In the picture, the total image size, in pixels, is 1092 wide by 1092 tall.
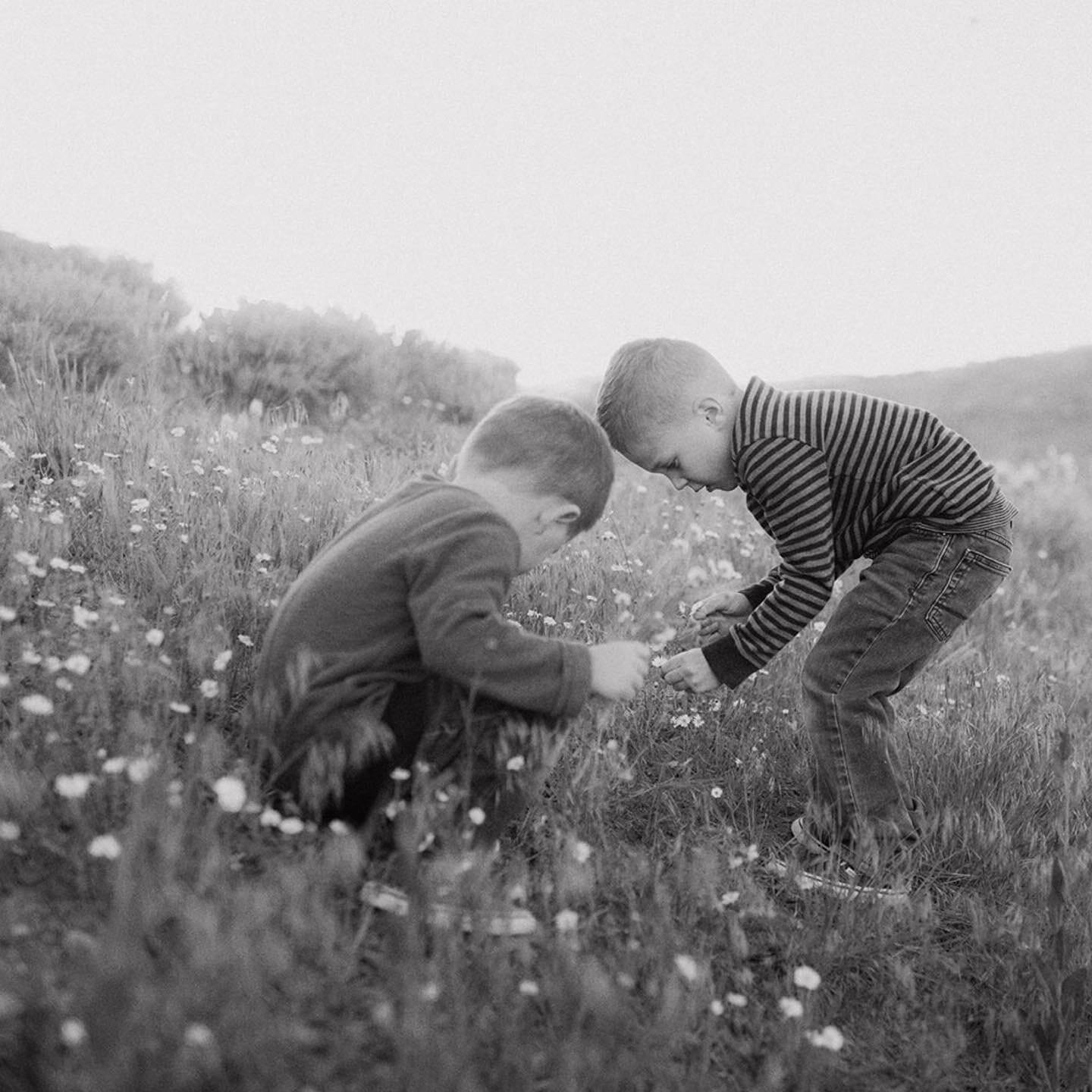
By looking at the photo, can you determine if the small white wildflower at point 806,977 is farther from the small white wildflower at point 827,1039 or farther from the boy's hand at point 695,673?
the boy's hand at point 695,673

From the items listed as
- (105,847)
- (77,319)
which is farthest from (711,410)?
(77,319)

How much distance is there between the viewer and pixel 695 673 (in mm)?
3334

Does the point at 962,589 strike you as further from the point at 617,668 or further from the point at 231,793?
the point at 231,793

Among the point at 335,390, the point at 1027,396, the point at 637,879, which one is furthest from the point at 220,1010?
the point at 1027,396

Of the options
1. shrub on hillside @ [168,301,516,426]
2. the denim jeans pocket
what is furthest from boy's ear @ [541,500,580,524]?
shrub on hillside @ [168,301,516,426]

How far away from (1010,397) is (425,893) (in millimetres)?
19835

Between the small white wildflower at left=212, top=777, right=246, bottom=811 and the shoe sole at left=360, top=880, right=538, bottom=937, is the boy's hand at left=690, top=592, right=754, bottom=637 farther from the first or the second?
the small white wildflower at left=212, top=777, right=246, bottom=811

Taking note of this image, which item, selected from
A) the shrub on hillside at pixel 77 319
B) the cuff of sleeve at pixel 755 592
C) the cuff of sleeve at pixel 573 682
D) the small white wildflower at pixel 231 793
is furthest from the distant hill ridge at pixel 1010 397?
the small white wildflower at pixel 231 793

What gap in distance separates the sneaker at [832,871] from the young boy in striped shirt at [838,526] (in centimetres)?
2

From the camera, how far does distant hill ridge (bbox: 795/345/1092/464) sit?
637 inches

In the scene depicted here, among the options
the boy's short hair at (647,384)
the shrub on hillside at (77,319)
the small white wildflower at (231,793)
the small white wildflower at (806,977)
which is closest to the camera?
the small white wildflower at (231,793)

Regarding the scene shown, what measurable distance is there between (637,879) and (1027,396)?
19.1 metres

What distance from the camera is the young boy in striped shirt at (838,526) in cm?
320

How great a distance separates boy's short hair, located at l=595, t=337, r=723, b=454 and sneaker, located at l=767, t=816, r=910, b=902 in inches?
51.2
